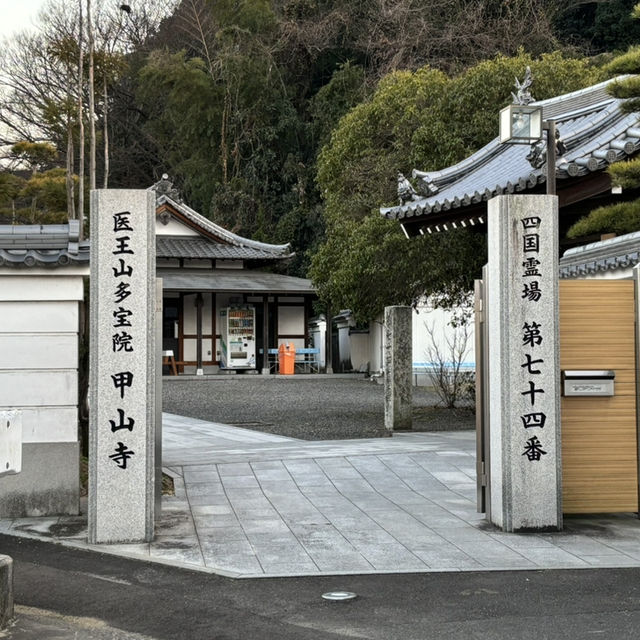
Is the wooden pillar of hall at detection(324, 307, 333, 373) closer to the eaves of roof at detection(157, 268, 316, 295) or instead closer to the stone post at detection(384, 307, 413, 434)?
the eaves of roof at detection(157, 268, 316, 295)

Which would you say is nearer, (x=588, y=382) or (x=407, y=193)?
(x=588, y=382)

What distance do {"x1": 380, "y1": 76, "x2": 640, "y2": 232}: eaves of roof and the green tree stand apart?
1181 millimetres

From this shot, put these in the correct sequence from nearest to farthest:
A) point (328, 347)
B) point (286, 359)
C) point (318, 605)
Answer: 1. point (318, 605)
2. point (286, 359)
3. point (328, 347)

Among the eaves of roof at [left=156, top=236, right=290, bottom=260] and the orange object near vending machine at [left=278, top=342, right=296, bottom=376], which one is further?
the eaves of roof at [left=156, top=236, right=290, bottom=260]

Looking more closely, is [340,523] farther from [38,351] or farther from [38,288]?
[38,288]

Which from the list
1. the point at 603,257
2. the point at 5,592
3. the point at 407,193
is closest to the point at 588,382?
the point at 603,257

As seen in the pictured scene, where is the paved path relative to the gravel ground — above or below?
below

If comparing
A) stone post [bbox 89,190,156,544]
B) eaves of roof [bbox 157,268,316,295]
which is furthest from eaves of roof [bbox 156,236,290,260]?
stone post [bbox 89,190,156,544]

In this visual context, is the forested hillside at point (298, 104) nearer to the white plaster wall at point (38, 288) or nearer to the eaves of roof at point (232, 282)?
the eaves of roof at point (232, 282)

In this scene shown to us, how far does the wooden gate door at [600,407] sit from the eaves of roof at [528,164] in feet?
12.5

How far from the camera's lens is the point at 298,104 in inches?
1533

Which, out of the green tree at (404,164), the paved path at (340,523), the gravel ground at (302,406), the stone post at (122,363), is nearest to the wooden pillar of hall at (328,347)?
the gravel ground at (302,406)

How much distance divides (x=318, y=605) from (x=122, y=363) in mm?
2561

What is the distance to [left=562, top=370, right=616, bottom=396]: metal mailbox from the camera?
289 inches
